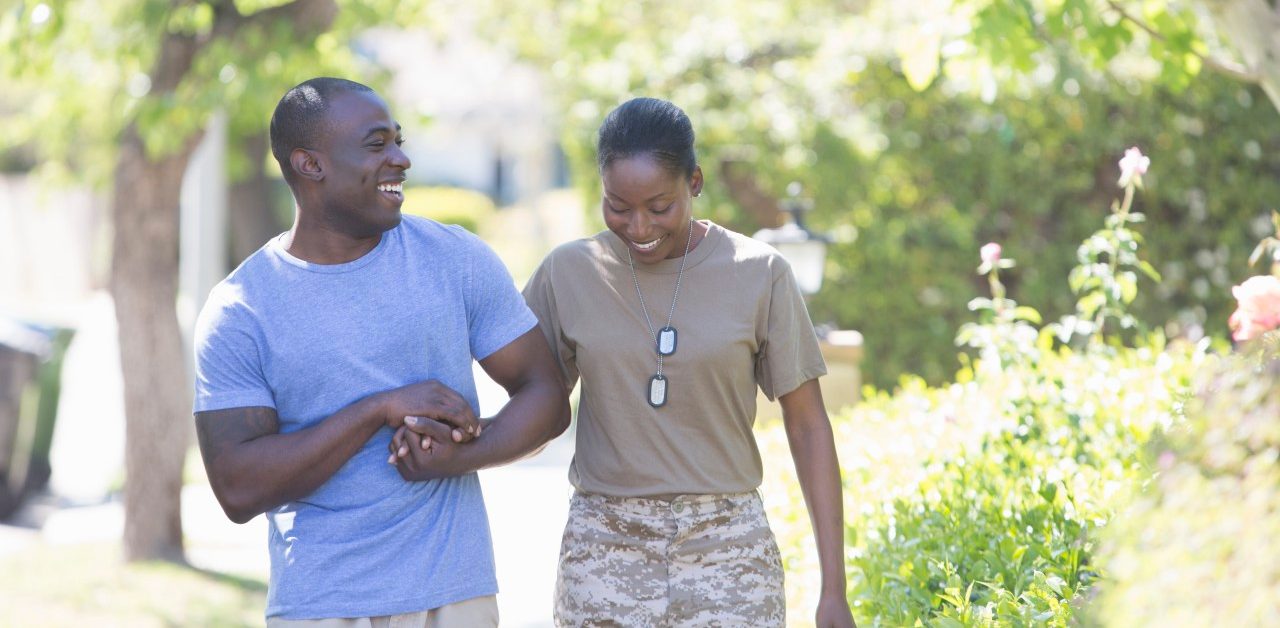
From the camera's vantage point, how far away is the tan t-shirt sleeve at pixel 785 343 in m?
3.12

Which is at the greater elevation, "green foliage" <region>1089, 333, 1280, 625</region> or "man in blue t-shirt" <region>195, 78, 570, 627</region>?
"man in blue t-shirt" <region>195, 78, 570, 627</region>

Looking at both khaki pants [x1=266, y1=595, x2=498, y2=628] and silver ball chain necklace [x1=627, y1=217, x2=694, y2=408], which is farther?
→ silver ball chain necklace [x1=627, y1=217, x2=694, y2=408]

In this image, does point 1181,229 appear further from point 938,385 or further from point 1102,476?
point 1102,476

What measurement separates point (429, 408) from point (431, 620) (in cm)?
43

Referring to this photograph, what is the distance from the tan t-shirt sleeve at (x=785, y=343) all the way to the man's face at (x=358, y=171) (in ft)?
2.68

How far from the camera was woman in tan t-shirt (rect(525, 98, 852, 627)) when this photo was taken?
3107mm

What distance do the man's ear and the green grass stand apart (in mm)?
4752

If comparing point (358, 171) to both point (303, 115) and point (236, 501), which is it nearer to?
point (303, 115)

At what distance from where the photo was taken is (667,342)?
10.2ft

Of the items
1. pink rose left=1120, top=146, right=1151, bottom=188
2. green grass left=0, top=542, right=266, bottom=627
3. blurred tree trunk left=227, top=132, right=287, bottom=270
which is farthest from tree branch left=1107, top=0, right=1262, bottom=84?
blurred tree trunk left=227, top=132, right=287, bottom=270

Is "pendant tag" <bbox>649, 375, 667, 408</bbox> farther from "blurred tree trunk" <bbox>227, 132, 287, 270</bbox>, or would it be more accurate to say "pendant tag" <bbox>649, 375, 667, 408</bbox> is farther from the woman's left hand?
"blurred tree trunk" <bbox>227, 132, 287, 270</bbox>

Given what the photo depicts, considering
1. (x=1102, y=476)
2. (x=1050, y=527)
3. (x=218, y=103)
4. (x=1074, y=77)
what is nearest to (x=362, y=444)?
(x=1050, y=527)

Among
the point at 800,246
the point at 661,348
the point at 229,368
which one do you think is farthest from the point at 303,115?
the point at 800,246

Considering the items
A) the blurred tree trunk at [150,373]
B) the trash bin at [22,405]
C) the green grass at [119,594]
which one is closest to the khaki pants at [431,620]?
the green grass at [119,594]
